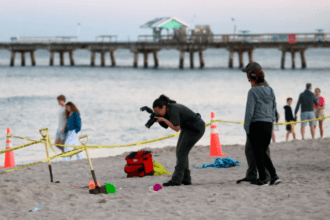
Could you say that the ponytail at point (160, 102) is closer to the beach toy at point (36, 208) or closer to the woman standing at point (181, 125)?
the woman standing at point (181, 125)

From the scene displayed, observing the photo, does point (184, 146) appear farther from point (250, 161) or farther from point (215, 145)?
point (215, 145)

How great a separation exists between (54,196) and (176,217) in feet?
5.31

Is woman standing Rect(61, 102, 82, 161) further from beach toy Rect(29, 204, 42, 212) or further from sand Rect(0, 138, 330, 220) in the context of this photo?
beach toy Rect(29, 204, 42, 212)

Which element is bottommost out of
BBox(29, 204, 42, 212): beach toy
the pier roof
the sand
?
the sand

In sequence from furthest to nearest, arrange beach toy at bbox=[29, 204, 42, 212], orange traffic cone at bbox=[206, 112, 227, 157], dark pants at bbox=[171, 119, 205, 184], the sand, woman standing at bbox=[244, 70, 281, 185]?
1. orange traffic cone at bbox=[206, 112, 227, 157]
2. dark pants at bbox=[171, 119, 205, 184]
3. woman standing at bbox=[244, 70, 281, 185]
4. beach toy at bbox=[29, 204, 42, 212]
5. the sand

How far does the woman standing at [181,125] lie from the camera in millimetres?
5191

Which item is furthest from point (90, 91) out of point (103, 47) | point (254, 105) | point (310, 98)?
point (254, 105)

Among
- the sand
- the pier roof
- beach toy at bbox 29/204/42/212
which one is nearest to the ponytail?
the sand

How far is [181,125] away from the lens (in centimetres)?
551

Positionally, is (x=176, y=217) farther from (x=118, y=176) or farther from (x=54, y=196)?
(x=118, y=176)

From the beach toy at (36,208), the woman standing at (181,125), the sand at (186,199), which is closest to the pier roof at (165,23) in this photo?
the sand at (186,199)

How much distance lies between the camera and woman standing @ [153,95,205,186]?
17.0 feet

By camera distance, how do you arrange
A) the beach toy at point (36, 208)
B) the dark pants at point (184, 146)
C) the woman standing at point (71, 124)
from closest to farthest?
1. the beach toy at point (36, 208)
2. the dark pants at point (184, 146)
3. the woman standing at point (71, 124)

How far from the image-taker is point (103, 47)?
61562 mm
